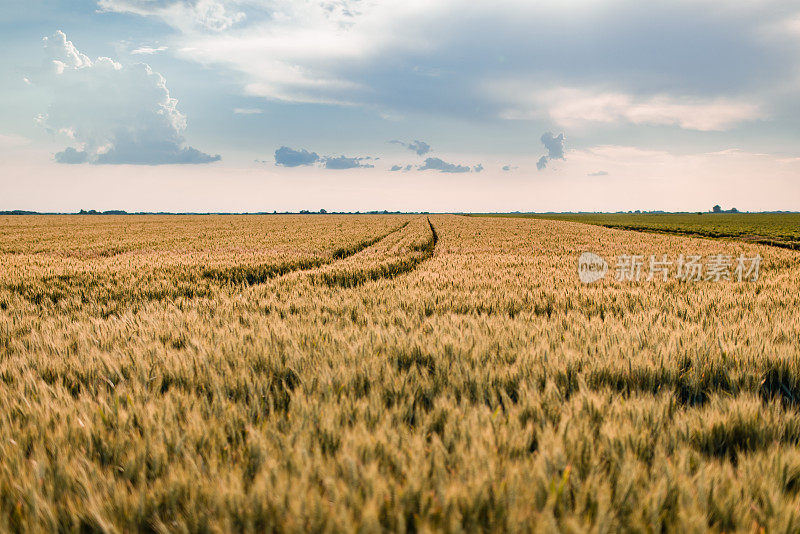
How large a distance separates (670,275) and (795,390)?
818 centimetres

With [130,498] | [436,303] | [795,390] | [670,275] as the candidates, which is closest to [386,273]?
[436,303]

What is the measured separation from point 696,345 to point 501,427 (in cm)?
253

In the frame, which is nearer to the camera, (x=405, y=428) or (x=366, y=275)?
(x=405, y=428)

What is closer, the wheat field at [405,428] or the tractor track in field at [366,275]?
the wheat field at [405,428]

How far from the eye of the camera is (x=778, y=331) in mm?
4020

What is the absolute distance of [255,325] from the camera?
4680 millimetres

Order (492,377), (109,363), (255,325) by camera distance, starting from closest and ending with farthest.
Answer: (492,377) < (109,363) < (255,325)

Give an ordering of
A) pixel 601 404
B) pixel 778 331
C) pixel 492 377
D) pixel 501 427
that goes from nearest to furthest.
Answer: pixel 501 427
pixel 601 404
pixel 492 377
pixel 778 331

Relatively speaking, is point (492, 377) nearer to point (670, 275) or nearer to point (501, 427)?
point (501, 427)

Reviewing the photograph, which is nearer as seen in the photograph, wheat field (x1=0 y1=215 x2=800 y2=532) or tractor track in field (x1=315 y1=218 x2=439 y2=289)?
wheat field (x1=0 y1=215 x2=800 y2=532)

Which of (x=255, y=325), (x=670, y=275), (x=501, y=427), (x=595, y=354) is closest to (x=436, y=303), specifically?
(x=255, y=325)

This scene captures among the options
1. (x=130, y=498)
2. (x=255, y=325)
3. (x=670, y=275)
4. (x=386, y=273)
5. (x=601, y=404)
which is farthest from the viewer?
(x=386, y=273)

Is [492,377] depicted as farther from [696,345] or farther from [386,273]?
[386,273]

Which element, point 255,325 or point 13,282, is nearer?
point 255,325
